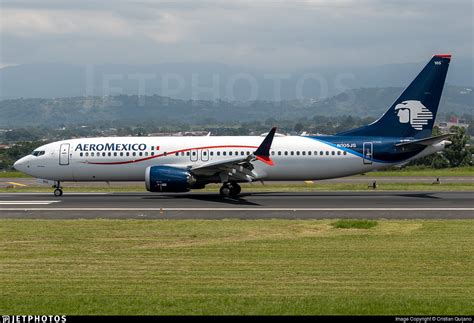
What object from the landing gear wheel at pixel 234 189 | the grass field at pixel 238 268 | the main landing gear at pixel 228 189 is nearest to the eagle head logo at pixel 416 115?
the landing gear wheel at pixel 234 189

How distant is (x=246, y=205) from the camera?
123 ft

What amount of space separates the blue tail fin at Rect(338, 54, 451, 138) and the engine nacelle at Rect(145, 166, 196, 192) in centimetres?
1092

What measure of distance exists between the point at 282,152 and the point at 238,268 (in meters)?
23.2

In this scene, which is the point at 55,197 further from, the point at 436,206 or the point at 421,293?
the point at 421,293

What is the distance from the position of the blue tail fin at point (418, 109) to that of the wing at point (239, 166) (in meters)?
6.79

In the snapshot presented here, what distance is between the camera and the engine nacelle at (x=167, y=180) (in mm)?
40750

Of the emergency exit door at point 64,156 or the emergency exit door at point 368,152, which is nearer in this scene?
the emergency exit door at point 368,152

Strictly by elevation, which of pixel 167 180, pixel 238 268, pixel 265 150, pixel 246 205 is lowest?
pixel 238 268

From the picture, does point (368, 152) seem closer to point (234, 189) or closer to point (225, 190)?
point (234, 189)

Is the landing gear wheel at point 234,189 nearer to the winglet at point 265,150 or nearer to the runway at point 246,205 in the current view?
the runway at point 246,205

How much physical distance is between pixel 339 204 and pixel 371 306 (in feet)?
73.3

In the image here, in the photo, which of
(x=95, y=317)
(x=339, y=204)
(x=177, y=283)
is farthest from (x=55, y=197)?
(x=95, y=317)

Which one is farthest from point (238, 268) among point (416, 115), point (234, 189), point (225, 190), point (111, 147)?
point (416, 115)

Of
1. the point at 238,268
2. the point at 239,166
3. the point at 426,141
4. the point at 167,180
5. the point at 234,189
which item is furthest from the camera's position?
the point at 234,189
